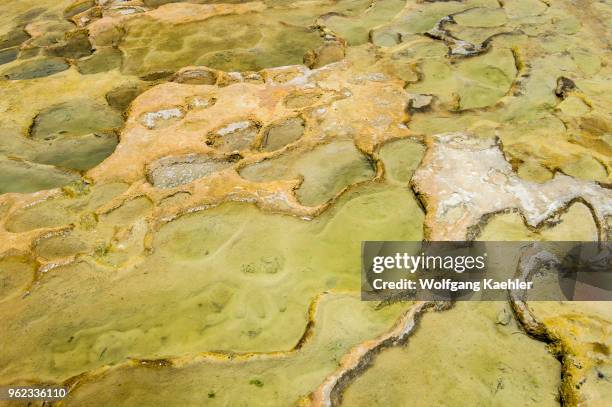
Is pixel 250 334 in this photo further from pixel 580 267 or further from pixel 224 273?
pixel 580 267

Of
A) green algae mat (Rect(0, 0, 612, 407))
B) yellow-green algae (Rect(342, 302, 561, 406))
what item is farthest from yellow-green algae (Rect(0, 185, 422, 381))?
yellow-green algae (Rect(342, 302, 561, 406))

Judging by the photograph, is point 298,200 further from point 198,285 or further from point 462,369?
point 462,369

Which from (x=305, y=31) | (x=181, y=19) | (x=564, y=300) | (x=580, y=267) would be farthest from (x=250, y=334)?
(x=181, y=19)

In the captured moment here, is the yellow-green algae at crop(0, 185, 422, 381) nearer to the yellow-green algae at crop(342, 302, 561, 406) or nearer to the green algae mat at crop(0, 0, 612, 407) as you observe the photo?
the green algae mat at crop(0, 0, 612, 407)

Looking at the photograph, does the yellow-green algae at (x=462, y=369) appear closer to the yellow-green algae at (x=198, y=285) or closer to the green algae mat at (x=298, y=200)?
the green algae mat at (x=298, y=200)

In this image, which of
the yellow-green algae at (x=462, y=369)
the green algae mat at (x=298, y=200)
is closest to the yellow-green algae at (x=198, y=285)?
the green algae mat at (x=298, y=200)

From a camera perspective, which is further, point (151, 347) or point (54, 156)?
point (54, 156)

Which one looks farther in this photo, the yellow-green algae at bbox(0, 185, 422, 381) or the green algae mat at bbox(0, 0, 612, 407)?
the yellow-green algae at bbox(0, 185, 422, 381)

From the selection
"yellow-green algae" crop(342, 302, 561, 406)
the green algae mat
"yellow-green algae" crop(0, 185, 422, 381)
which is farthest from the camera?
"yellow-green algae" crop(0, 185, 422, 381)
